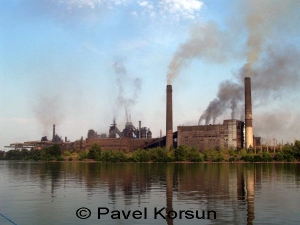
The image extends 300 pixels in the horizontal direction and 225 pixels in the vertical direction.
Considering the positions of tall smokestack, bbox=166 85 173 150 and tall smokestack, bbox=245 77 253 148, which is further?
tall smokestack, bbox=166 85 173 150

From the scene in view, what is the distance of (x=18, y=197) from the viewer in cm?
2928

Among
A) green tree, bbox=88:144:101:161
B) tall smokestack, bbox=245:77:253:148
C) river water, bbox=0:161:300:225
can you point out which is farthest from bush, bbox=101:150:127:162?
river water, bbox=0:161:300:225

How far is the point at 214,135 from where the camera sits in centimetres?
15100

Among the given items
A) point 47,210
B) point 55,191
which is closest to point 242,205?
point 47,210

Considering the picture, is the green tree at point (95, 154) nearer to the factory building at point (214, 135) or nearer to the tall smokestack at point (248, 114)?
the factory building at point (214, 135)

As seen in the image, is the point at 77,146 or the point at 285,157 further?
the point at 77,146

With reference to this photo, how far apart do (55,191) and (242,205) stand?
16.6m

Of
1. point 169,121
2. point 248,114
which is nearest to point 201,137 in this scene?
point 169,121

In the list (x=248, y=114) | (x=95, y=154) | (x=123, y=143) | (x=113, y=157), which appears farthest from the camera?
(x=123, y=143)

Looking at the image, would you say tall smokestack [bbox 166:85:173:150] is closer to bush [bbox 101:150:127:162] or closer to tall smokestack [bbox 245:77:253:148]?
bush [bbox 101:150:127:162]

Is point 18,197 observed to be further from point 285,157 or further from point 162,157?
point 285,157

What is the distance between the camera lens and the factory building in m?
146

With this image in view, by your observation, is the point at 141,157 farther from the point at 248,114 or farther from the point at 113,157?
the point at 248,114

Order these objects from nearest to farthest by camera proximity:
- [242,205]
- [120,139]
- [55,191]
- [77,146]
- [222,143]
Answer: [242,205]
[55,191]
[222,143]
[120,139]
[77,146]
